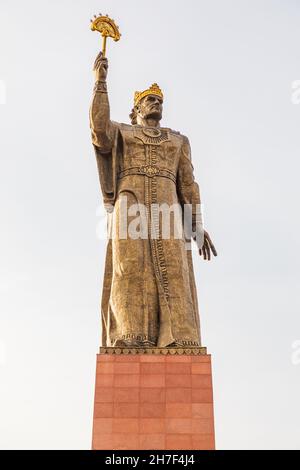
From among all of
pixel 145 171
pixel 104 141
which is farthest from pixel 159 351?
pixel 104 141

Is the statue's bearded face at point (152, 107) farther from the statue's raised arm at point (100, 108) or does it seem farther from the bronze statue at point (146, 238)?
the statue's raised arm at point (100, 108)

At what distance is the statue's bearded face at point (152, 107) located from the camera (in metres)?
12.5

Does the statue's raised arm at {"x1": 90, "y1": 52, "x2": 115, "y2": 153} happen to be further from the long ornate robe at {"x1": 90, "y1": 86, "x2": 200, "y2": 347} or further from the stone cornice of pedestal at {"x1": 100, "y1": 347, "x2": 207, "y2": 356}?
the stone cornice of pedestal at {"x1": 100, "y1": 347, "x2": 207, "y2": 356}

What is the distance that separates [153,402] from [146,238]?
2.91 m

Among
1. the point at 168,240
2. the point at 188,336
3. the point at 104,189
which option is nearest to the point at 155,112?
the point at 104,189

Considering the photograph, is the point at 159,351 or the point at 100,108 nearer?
the point at 159,351

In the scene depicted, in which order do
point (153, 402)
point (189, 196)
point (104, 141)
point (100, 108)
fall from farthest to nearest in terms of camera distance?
point (189, 196)
point (104, 141)
point (100, 108)
point (153, 402)

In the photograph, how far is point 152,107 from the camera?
1253 cm

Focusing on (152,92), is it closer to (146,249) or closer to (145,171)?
(145,171)

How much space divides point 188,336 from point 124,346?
1056mm

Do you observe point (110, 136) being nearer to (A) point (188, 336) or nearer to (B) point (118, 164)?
(B) point (118, 164)

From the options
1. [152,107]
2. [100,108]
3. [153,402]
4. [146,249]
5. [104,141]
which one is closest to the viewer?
[153,402]

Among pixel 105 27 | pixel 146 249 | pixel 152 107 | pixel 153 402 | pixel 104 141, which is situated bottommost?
pixel 153 402

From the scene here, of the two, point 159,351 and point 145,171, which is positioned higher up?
point 145,171
